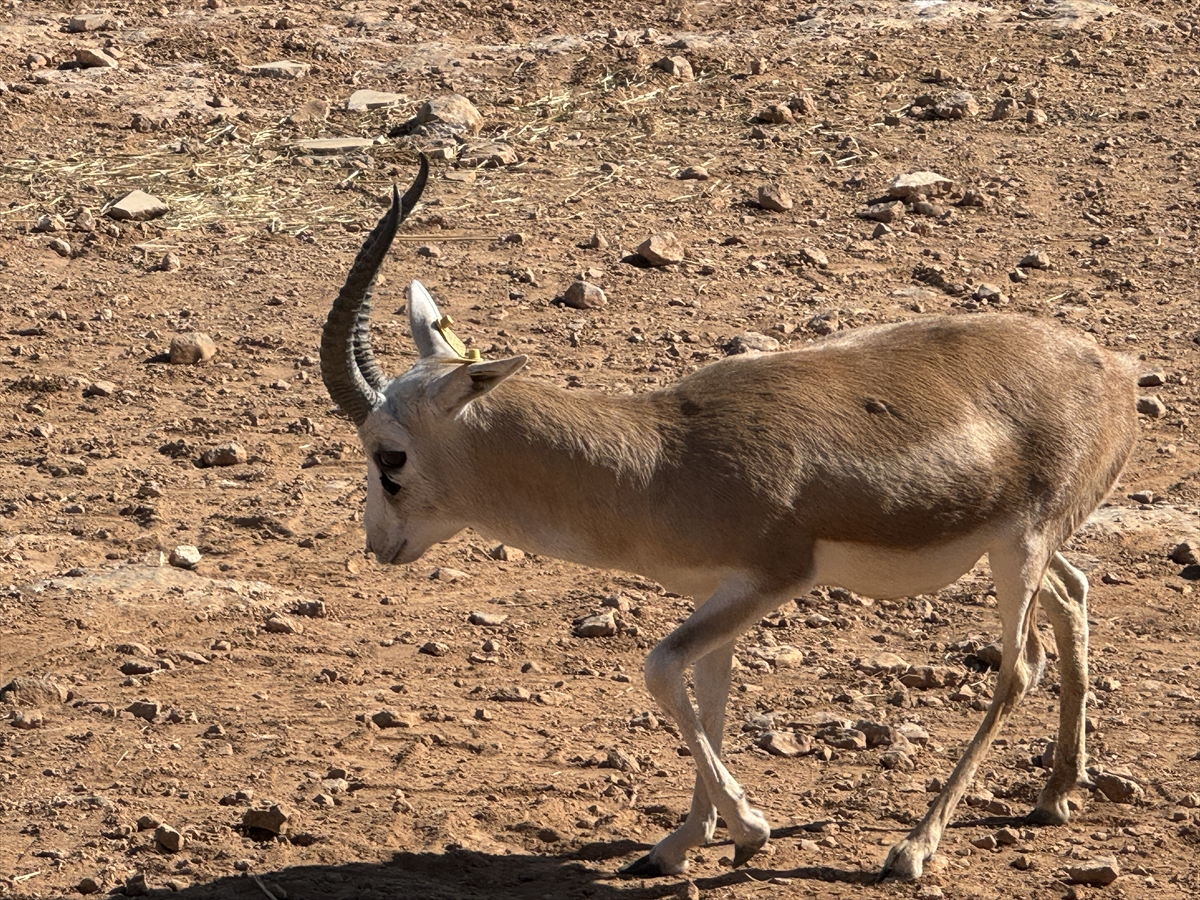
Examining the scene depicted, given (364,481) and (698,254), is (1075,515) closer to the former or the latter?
(364,481)

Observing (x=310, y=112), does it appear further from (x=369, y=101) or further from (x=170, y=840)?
(x=170, y=840)

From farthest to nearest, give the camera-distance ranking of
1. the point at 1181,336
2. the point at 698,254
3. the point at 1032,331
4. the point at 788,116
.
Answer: the point at 788,116 < the point at 698,254 < the point at 1181,336 < the point at 1032,331

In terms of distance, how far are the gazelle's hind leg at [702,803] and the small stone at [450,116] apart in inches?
372

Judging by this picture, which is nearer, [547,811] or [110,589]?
[547,811]

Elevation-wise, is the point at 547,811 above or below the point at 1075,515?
below

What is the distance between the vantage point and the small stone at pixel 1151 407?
38.6ft

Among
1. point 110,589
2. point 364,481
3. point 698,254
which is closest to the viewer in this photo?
point 110,589

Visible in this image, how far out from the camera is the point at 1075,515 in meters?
7.45

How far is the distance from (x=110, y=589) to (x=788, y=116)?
28.8ft

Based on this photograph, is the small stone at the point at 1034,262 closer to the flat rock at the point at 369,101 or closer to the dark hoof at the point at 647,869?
the flat rock at the point at 369,101

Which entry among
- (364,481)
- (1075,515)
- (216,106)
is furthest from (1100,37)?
(1075,515)

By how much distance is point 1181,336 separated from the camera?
42.3 feet

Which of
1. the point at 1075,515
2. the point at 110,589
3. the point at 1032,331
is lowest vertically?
the point at 110,589

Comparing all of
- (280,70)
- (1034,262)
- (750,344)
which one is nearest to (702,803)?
(750,344)
